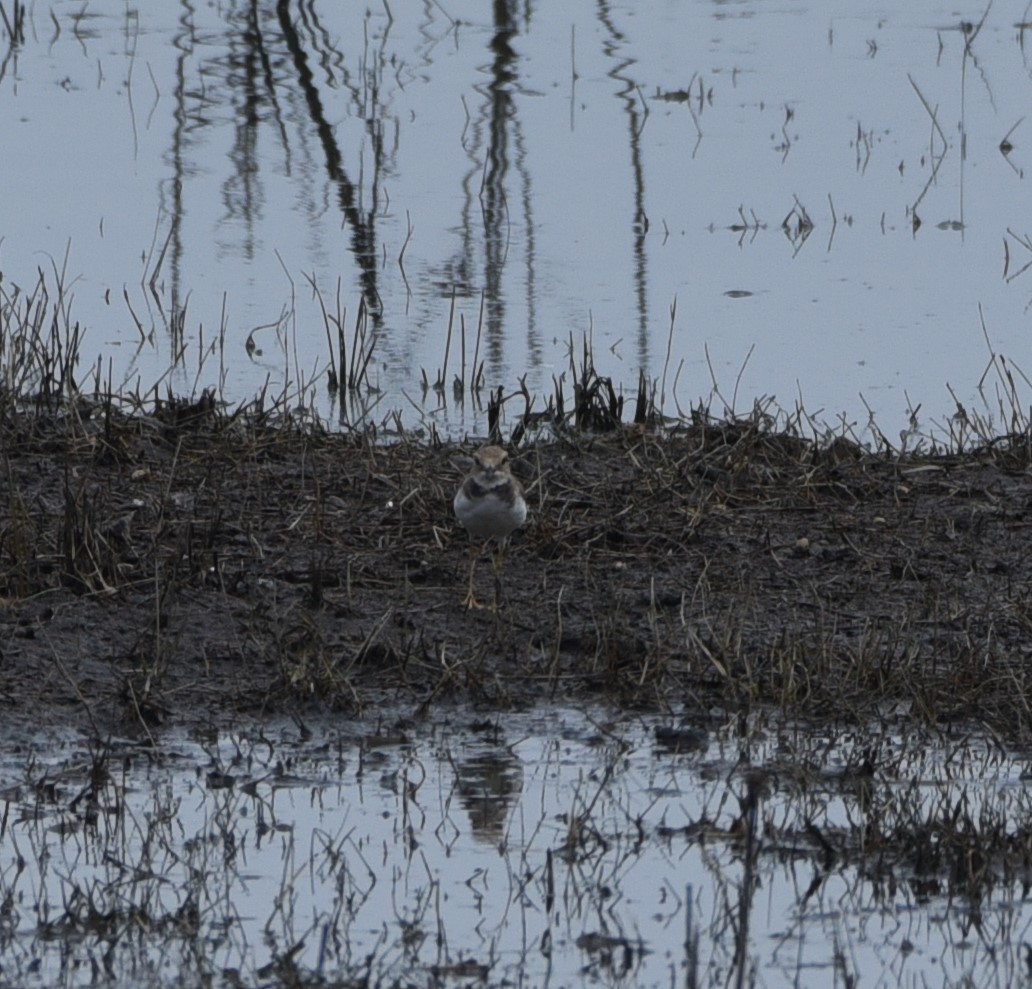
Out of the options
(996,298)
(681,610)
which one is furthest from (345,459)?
(996,298)

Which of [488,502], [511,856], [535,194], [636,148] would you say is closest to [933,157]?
[636,148]

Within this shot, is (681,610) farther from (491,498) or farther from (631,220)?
(631,220)

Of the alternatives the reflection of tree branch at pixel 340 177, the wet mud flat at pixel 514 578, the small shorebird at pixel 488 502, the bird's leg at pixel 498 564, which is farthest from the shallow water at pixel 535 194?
the small shorebird at pixel 488 502

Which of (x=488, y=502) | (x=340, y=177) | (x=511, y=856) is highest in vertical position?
(x=340, y=177)

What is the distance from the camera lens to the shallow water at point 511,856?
448 cm

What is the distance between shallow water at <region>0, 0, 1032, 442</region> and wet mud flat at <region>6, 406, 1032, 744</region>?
3.22 feet

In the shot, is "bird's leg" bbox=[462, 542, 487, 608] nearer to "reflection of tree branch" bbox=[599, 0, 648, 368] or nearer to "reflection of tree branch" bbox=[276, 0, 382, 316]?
"reflection of tree branch" bbox=[599, 0, 648, 368]

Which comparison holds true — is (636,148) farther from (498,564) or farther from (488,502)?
(488,502)

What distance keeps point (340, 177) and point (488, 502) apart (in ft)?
26.8

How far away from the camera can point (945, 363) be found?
34.5ft

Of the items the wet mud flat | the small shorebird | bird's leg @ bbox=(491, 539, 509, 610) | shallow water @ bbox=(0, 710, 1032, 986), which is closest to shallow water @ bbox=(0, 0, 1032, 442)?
the wet mud flat

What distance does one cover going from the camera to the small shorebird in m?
6.82

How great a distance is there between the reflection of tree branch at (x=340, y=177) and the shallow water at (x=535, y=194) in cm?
3

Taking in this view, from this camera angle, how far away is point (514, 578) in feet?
23.4
